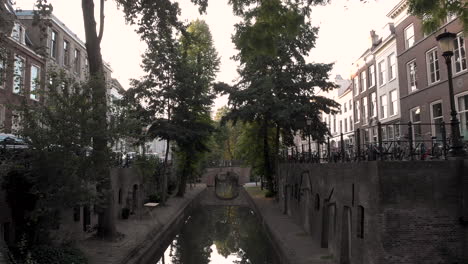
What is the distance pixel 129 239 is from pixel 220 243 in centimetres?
701

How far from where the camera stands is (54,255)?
1073 centimetres

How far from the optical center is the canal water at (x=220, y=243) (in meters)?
17.7

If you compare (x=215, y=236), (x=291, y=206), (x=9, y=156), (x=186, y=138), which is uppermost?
(x=186, y=138)

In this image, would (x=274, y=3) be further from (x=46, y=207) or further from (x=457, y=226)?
(x=46, y=207)

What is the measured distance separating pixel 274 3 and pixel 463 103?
18395mm

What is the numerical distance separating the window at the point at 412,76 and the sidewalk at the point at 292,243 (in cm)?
1231

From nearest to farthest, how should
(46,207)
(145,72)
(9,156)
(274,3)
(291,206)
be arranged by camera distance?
1. (274,3)
2. (46,207)
3. (9,156)
4. (291,206)
5. (145,72)

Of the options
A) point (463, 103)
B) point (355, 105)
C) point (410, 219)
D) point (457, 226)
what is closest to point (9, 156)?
point (410, 219)

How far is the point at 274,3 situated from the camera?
6.88 meters

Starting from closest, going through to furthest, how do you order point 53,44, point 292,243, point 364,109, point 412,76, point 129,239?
point 292,243
point 129,239
point 412,76
point 53,44
point 364,109

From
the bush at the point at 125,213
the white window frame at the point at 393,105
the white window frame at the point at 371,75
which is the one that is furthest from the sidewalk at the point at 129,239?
the white window frame at the point at 371,75

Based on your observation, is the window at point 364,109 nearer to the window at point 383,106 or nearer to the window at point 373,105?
the window at point 373,105

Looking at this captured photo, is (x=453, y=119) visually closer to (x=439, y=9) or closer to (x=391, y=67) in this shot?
(x=439, y=9)

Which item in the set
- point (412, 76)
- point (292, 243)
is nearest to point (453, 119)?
point (292, 243)
